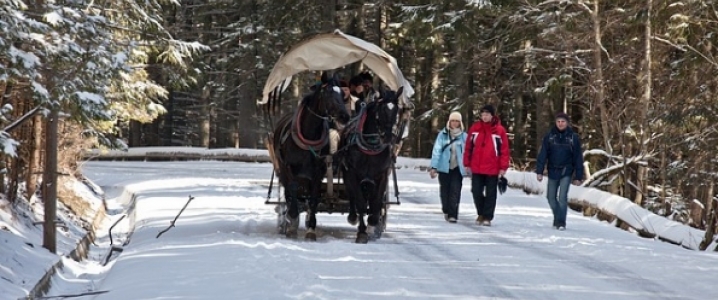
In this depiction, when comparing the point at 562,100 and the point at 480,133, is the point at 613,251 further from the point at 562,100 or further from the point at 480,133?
the point at 562,100

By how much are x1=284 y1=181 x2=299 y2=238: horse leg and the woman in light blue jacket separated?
11.8ft

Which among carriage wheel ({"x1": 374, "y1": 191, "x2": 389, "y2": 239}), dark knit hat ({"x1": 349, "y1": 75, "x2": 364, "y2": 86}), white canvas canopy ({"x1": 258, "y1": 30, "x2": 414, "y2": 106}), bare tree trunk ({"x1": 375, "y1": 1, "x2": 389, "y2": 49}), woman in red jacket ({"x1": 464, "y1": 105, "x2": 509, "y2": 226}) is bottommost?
carriage wheel ({"x1": 374, "y1": 191, "x2": 389, "y2": 239})

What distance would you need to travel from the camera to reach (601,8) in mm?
27797

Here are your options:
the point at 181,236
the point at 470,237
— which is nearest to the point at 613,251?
the point at 470,237

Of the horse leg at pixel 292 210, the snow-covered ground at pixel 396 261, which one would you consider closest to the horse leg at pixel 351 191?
the snow-covered ground at pixel 396 261

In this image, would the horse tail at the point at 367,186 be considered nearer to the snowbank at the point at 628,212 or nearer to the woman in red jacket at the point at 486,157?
the woman in red jacket at the point at 486,157

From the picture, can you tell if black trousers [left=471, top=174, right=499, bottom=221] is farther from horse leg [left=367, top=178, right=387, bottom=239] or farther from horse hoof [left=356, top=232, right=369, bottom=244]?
horse hoof [left=356, top=232, right=369, bottom=244]

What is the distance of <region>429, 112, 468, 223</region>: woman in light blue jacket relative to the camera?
1723 cm

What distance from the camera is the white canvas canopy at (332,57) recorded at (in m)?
15.2

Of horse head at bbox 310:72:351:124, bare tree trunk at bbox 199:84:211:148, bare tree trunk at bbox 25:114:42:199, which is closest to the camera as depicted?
horse head at bbox 310:72:351:124

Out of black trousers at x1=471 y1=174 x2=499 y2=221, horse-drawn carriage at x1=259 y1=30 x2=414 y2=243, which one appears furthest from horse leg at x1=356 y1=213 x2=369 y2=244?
black trousers at x1=471 y1=174 x2=499 y2=221

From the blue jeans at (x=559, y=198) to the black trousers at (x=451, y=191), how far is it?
145 cm

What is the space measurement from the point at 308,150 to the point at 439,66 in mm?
26305

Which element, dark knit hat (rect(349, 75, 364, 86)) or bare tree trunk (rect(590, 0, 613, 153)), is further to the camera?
bare tree trunk (rect(590, 0, 613, 153))
